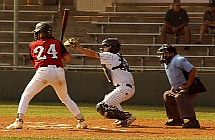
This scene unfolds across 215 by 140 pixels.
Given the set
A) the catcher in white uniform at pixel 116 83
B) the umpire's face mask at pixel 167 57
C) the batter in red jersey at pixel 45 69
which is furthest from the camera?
the umpire's face mask at pixel 167 57

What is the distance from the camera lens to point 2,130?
1309cm

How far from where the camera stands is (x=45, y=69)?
13227 mm

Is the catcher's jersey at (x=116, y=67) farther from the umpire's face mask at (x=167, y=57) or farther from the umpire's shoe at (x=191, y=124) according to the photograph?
the umpire's shoe at (x=191, y=124)

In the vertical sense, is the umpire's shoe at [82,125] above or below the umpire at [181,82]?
below

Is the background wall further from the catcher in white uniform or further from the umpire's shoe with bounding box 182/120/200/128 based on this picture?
the catcher in white uniform

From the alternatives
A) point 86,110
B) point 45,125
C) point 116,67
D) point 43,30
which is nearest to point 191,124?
point 116,67

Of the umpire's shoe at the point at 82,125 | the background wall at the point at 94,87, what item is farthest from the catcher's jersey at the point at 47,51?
the background wall at the point at 94,87

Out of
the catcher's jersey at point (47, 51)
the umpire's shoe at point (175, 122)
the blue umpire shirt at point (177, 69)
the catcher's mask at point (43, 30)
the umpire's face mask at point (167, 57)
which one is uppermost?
the catcher's mask at point (43, 30)

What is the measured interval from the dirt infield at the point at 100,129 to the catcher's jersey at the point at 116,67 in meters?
0.84

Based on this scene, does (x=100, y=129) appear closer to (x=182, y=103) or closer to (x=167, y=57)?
(x=182, y=103)

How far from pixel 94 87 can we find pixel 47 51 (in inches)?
334

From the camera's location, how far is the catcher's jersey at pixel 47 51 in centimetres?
1327

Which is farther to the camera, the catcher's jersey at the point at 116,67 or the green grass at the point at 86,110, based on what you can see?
the green grass at the point at 86,110

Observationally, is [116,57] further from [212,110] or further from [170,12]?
[170,12]
